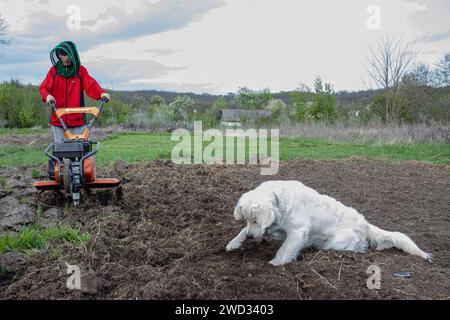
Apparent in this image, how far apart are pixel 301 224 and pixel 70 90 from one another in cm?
462

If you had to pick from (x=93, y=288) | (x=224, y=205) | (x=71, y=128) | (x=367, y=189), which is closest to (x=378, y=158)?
(x=367, y=189)

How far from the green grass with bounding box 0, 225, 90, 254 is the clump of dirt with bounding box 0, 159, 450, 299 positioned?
15cm

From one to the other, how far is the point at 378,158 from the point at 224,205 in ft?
26.8

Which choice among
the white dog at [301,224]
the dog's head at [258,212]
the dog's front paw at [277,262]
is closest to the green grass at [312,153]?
the white dog at [301,224]

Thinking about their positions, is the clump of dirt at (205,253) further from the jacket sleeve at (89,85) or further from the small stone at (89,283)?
the jacket sleeve at (89,85)

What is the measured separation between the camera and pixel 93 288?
4023 mm

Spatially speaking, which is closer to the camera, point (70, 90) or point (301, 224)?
point (301, 224)

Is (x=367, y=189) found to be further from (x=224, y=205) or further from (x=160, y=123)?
(x=160, y=123)

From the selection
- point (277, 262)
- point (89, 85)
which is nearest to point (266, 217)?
point (277, 262)

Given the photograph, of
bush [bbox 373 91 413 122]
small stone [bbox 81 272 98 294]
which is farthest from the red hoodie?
bush [bbox 373 91 413 122]

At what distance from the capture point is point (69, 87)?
294 inches

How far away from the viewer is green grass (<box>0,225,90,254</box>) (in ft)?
17.0

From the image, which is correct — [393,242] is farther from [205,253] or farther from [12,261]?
[12,261]

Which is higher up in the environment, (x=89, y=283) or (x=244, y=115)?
(x=244, y=115)
